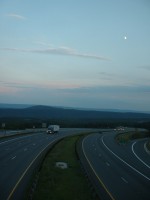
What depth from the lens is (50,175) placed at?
131 feet

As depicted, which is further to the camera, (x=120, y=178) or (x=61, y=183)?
(x=120, y=178)

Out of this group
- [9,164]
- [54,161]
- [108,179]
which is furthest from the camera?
[54,161]

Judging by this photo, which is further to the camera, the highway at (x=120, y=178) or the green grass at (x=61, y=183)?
the highway at (x=120, y=178)

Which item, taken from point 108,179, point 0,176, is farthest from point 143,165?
point 0,176

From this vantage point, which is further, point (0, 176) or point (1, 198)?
point (0, 176)

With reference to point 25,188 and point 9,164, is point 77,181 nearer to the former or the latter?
point 25,188

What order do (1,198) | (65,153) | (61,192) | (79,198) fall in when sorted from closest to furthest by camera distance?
(1,198) < (79,198) < (61,192) < (65,153)

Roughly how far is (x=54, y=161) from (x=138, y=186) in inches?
669

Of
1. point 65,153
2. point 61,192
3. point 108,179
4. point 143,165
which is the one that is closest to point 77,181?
point 108,179

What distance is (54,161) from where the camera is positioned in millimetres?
51125

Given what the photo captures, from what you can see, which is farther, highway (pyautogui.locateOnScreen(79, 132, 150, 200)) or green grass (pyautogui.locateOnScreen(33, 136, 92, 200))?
highway (pyautogui.locateOnScreen(79, 132, 150, 200))

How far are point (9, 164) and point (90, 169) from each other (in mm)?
8829

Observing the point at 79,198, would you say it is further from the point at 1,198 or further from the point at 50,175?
the point at 50,175

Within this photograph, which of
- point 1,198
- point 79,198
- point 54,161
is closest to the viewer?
point 1,198
